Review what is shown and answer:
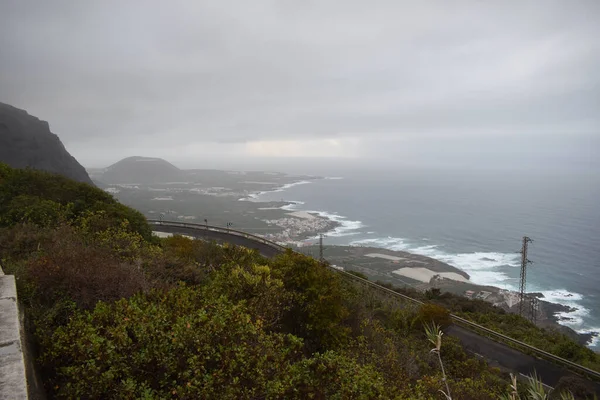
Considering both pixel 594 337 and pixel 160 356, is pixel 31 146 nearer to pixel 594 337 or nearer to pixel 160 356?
pixel 160 356

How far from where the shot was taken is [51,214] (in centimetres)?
1434

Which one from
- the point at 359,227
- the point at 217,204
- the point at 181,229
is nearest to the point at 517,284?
the point at 359,227

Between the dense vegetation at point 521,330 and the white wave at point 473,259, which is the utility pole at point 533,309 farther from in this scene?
the dense vegetation at point 521,330

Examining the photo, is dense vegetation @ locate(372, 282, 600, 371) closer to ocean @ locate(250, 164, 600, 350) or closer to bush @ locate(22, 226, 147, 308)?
ocean @ locate(250, 164, 600, 350)

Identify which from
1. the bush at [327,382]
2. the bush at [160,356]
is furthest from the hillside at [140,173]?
the bush at [327,382]

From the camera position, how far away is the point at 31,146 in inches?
2692

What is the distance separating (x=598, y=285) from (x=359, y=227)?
131 feet

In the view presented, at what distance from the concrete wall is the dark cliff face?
67.7m

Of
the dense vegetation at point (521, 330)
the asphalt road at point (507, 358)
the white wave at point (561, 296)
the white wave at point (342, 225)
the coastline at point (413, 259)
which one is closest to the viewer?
the asphalt road at point (507, 358)

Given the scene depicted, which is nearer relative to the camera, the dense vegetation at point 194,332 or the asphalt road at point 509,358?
the dense vegetation at point 194,332

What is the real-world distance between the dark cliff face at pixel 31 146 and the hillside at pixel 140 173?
7832cm

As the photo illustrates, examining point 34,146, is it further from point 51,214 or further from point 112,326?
point 112,326

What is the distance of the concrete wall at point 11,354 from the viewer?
334cm

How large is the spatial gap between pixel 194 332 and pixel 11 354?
7.26ft
